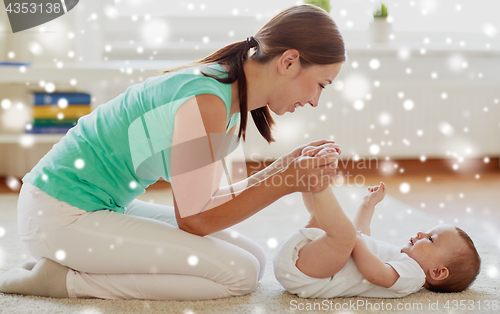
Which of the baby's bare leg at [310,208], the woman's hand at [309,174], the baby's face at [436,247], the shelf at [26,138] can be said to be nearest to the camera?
the woman's hand at [309,174]

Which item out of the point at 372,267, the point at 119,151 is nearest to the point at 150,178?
the point at 119,151

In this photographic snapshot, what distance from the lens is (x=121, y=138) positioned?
927 mm

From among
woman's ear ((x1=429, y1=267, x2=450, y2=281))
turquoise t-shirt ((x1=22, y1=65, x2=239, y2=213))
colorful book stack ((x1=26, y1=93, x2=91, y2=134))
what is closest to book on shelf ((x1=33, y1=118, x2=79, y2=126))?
colorful book stack ((x1=26, y1=93, x2=91, y2=134))

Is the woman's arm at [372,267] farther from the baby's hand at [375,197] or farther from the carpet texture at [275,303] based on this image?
the baby's hand at [375,197]

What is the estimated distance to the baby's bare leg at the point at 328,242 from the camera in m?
0.89

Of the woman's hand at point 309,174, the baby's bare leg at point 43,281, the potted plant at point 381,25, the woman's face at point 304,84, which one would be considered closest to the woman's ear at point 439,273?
the woman's hand at point 309,174

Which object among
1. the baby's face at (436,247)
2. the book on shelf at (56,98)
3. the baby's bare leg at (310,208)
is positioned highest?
the book on shelf at (56,98)

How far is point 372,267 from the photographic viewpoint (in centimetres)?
92

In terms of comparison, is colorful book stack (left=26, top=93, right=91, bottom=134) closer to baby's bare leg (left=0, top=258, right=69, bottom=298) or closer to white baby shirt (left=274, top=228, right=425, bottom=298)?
baby's bare leg (left=0, top=258, right=69, bottom=298)

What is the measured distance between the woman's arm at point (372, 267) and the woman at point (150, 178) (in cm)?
17

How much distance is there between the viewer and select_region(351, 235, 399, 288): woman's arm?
3.04ft

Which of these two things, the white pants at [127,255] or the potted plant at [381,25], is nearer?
the white pants at [127,255]

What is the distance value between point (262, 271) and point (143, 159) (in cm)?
38

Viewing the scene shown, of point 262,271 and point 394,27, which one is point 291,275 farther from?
point 394,27
